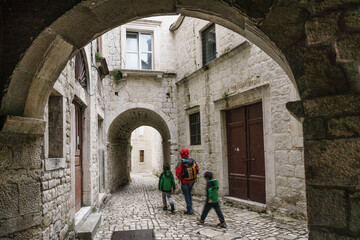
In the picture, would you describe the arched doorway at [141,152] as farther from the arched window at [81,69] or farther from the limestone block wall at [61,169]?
the limestone block wall at [61,169]

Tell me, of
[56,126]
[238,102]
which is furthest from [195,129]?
[56,126]

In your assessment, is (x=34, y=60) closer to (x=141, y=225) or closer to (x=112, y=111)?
(x=141, y=225)

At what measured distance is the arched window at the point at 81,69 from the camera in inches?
200

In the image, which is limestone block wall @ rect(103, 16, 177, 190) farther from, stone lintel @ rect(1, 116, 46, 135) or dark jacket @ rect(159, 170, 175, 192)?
stone lintel @ rect(1, 116, 46, 135)

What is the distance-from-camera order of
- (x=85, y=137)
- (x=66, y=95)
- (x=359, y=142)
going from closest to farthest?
(x=359, y=142), (x=66, y=95), (x=85, y=137)

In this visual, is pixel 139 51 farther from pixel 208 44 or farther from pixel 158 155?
pixel 158 155

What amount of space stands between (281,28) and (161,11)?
→ 1.04 metres

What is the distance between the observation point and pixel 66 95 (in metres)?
3.95

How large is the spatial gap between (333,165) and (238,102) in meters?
5.14

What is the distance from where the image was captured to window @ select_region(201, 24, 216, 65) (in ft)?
27.0

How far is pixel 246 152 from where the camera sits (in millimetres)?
6605

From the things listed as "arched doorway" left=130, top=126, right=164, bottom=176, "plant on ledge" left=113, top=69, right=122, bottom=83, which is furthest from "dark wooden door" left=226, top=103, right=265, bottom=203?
"arched doorway" left=130, top=126, right=164, bottom=176

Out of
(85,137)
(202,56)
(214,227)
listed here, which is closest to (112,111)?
(202,56)

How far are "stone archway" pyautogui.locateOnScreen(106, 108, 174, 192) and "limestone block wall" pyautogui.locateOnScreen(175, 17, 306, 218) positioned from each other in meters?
1.48
